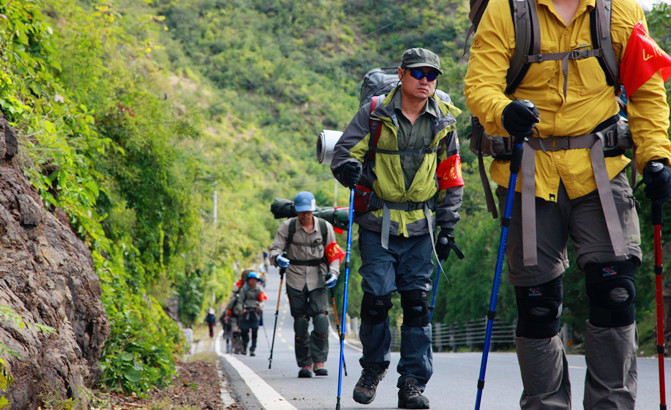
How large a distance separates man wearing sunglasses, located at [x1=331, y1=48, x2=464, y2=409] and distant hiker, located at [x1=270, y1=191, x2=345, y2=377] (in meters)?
4.06

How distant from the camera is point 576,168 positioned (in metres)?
3.83

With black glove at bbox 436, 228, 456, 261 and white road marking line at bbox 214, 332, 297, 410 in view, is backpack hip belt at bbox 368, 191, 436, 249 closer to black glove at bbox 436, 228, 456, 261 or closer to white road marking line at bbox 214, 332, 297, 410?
black glove at bbox 436, 228, 456, 261

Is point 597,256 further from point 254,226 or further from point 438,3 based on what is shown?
point 438,3

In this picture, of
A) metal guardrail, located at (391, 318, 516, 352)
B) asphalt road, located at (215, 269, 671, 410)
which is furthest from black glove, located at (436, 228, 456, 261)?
metal guardrail, located at (391, 318, 516, 352)

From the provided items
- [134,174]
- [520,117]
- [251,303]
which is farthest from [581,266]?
[251,303]

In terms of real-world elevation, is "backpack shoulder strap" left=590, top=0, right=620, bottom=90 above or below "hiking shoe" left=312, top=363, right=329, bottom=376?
above

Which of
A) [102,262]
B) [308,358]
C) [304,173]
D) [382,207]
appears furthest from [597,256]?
[304,173]

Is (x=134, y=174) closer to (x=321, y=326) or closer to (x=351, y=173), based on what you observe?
(x=321, y=326)

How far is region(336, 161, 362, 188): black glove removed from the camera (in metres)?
5.67

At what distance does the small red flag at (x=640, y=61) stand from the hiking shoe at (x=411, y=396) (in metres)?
2.63

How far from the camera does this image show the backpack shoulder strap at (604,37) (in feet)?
12.9

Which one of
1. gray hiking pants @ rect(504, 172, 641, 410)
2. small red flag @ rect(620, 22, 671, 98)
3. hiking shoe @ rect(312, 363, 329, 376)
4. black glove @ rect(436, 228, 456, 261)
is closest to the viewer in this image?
gray hiking pants @ rect(504, 172, 641, 410)

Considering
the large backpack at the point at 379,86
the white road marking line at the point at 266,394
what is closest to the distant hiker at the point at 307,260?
the white road marking line at the point at 266,394

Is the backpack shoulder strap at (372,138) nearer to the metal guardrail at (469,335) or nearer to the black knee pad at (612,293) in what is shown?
the black knee pad at (612,293)
